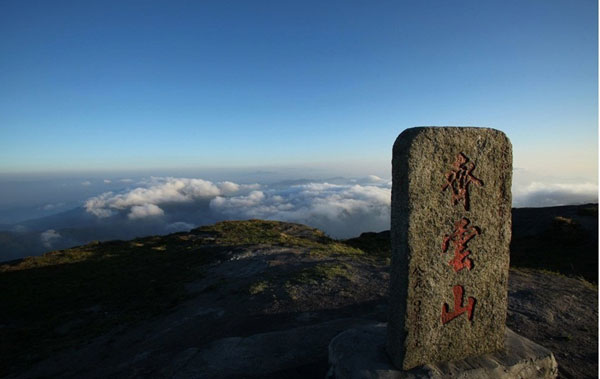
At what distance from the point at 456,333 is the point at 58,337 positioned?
1180cm

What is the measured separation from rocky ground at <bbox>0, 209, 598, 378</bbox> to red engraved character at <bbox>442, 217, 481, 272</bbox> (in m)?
3.05

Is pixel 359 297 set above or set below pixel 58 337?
Result: above

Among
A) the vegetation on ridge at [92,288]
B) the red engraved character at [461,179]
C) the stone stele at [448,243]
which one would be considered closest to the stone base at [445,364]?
the stone stele at [448,243]

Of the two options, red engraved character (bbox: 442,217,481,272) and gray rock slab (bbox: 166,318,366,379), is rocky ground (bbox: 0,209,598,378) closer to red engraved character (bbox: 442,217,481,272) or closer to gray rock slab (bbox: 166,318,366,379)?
gray rock slab (bbox: 166,318,366,379)

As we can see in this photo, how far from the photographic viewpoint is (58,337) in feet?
34.1

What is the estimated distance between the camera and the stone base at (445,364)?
4.84m

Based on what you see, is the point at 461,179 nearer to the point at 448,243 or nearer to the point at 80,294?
the point at 448,243

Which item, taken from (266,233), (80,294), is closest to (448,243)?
(80,294)

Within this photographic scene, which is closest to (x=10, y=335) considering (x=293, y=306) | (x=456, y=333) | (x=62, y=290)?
(x=62, y=290)

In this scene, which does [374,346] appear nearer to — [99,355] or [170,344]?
[170,344]

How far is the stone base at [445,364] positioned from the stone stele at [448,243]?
0.15 meters

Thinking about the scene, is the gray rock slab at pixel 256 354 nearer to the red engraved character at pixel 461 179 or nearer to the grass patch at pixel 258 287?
the grass patch at pixel 258 287

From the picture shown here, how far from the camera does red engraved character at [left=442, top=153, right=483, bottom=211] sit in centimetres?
482

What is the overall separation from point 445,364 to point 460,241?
1961mm
